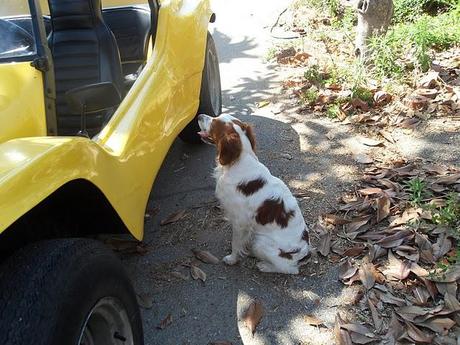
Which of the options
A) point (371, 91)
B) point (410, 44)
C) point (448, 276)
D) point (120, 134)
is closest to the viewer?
point (120, 134)

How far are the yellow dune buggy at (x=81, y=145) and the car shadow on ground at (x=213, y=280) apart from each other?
62 centimetres

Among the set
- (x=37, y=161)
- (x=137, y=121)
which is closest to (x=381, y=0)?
(x=137, y=121)

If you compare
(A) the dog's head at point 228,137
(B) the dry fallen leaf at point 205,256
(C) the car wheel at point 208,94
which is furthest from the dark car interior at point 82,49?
(C) the car wheel at point 208,94

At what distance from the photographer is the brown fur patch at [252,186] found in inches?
125

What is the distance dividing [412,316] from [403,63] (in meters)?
3.23

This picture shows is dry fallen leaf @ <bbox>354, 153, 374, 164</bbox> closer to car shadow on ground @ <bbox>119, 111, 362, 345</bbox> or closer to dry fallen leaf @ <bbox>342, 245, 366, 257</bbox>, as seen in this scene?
car shadow on ground @ <bbox>119, 111, 362, 345</bbox>

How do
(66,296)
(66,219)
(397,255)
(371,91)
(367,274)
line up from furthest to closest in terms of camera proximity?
1. (371,91)
2. (397,255)
3. (367,274)
4. (66,219)
5. (66,296)

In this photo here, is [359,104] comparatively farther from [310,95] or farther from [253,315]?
[253,315]

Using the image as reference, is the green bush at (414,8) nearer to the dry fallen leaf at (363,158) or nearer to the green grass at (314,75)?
the green grass at (314,75)

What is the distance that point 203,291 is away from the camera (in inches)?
125

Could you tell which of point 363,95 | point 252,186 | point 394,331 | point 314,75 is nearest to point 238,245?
point 252,186

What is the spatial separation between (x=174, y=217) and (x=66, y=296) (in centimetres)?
206

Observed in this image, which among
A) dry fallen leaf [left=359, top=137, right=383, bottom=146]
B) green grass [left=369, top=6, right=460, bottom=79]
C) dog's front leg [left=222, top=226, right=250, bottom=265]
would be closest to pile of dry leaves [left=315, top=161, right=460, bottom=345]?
dry fallen leaf [left=359, top=137, right=383, bottom=146]

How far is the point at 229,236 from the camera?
12.0 ft
